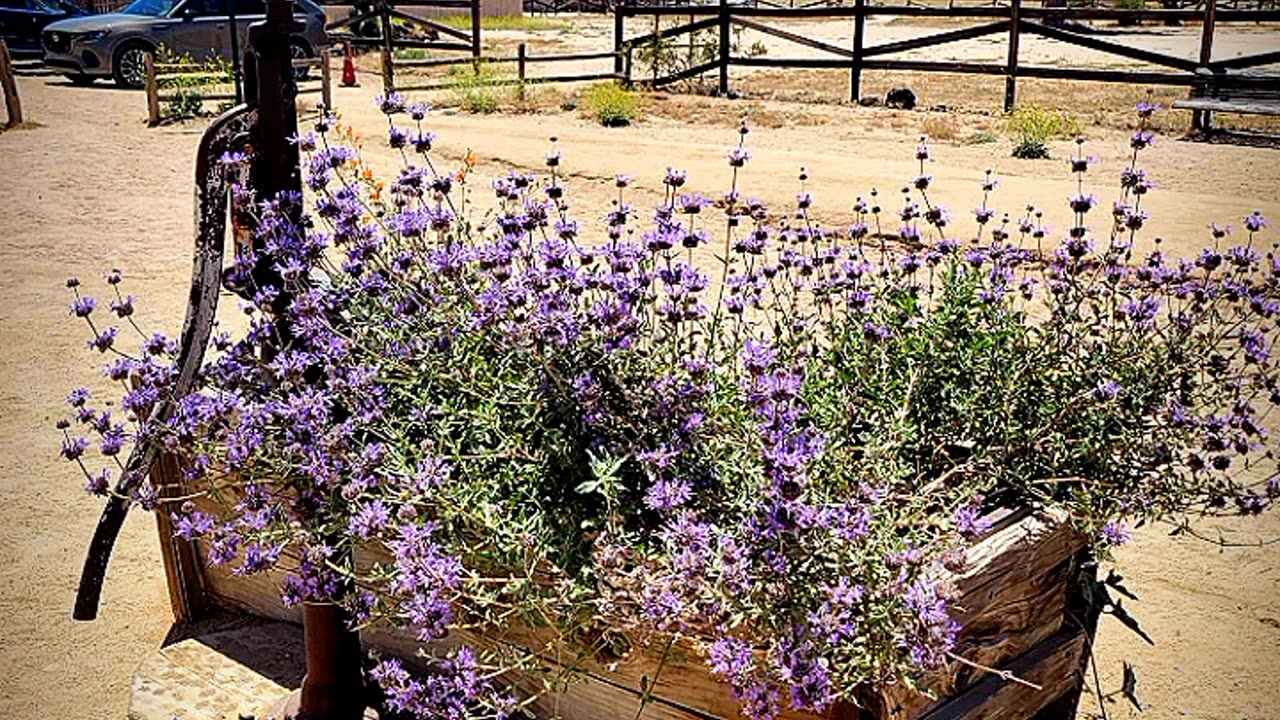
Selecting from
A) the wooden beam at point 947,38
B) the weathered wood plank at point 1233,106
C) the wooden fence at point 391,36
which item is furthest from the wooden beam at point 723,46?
the weathered wood plank at point 1233,106

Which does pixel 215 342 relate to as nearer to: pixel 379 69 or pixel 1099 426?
pixel 1099 426

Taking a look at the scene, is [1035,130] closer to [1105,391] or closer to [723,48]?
[723,48]

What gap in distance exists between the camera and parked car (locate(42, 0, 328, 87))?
20.0 m

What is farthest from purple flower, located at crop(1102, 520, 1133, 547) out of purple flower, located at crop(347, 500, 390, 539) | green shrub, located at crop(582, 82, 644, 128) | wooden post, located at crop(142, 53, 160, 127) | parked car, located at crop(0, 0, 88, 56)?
parked car, located at crop(0, 0, 88, 56)

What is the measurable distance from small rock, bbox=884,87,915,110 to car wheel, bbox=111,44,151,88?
38.5 feet

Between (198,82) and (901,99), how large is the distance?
385 inches

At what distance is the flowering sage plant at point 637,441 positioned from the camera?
201 cm

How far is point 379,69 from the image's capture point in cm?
2366

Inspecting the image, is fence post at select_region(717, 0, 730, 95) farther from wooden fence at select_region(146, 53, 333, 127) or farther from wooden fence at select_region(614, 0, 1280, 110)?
wooden fence at select_region(146, 53, 333, 127)

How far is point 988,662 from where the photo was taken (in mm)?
2383

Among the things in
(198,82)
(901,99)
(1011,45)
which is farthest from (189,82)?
(1011,45)

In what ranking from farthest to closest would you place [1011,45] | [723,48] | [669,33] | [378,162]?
[669,33], [723,48], [1011,45], [378,162]

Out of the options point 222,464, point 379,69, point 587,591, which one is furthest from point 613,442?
point 379,69

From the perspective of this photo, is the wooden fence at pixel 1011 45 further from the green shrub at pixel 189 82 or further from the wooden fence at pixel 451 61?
the green shrub at pixel 189 82
